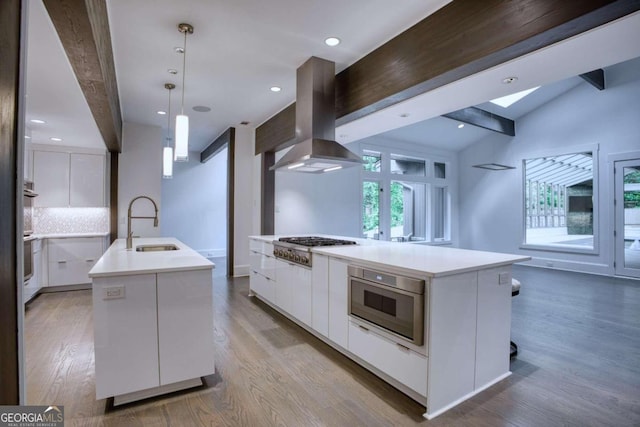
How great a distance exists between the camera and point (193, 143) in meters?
7.57

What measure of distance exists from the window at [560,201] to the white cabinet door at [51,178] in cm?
937

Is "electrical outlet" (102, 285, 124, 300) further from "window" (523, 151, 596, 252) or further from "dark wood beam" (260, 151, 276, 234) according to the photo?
"window" (523, 151, 596, 252)

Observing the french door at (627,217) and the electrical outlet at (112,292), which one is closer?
the electrical outlet at (112,292)

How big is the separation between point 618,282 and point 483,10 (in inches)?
237

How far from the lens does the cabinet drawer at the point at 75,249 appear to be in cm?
473

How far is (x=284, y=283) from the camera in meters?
3.61

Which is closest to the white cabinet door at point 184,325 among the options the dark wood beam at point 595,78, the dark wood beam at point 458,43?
the dark wood beam at point 458,43

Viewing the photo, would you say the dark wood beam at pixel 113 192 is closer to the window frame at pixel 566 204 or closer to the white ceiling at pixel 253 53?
the white ceiling at pixel 253 53

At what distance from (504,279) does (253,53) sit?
301cm

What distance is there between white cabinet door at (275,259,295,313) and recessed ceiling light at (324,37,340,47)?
2207 mm

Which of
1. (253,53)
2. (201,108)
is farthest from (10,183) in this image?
(201,108)

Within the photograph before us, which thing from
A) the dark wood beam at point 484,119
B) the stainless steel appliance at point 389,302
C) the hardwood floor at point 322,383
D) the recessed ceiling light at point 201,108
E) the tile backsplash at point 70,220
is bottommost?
the hardwood floor at point 322,383

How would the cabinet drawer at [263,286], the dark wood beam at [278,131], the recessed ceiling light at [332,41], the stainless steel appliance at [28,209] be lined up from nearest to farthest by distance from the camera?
1. the recessed ceiling light at [332,41]
2. the cabinet drawer at [263,286]
3. the stainless steel appliance at [28,209]
4. the dark wood beam at [278,131]

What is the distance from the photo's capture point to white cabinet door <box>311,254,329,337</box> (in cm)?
285
